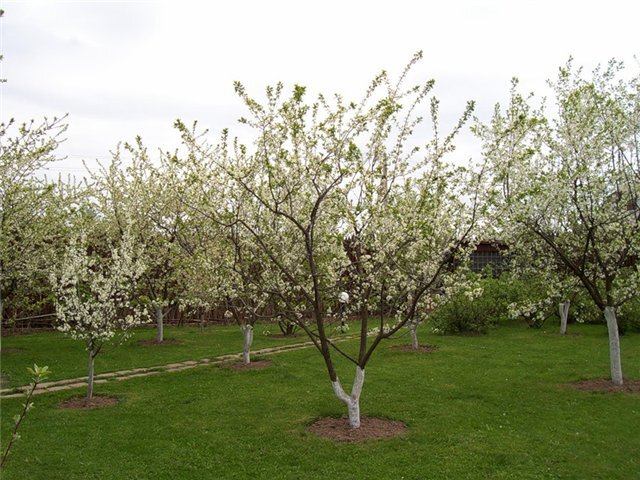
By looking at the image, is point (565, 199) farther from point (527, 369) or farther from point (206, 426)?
point (206, 426)

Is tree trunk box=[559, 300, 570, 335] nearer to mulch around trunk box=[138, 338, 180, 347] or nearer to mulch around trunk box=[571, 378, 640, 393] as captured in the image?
mulch around trunk box=[571, 378, 640, 393]

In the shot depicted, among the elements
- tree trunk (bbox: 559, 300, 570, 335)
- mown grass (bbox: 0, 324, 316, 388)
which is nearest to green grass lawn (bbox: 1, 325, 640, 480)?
→ mown grass (bbox: 0, 324, 316, 388)

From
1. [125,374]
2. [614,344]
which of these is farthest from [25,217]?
[614,344]

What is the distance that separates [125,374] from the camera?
42.4 feet

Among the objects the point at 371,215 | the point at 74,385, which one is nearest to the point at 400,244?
the point at 371,215

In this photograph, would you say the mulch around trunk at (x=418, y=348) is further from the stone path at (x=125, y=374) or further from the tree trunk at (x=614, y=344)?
the tree trunk at (x=614, y=344)

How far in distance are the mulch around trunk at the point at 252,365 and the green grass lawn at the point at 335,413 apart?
0.34 m

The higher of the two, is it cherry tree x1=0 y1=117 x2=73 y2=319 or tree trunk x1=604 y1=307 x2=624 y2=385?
cherry tree x1=0 y1=117 x2=73 y2=319

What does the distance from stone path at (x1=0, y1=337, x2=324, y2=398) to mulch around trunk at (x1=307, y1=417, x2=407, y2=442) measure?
507 centimetres

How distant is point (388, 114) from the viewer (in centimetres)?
809

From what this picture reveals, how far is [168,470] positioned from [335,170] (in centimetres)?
497

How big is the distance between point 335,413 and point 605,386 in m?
5.80

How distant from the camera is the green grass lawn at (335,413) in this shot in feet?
23.3

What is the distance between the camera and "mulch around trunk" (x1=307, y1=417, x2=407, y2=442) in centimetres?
826
